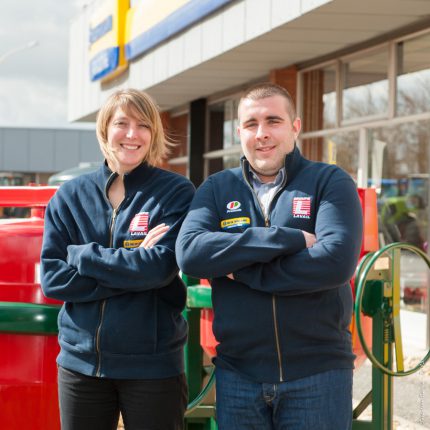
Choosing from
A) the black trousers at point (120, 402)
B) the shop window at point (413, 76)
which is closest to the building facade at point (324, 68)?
the shop window at point (413, 76)

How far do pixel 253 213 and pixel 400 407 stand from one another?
3445mm

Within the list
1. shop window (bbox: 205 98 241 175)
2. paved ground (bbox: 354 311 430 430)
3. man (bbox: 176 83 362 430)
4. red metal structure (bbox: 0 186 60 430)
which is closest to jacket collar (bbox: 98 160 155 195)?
man (bbox: 176 83 362 430)

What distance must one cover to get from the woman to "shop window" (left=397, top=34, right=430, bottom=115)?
5.82 metres

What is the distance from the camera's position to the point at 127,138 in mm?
2699

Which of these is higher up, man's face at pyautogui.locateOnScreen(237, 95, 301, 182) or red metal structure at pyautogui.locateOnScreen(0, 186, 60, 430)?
man's face at pyautogui.locateOnScreen(237, 95, 301, 182)

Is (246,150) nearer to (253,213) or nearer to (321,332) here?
(253,213)

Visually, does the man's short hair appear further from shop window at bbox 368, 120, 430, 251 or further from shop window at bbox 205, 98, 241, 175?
shop window at bbox 205, 98, 241, 175

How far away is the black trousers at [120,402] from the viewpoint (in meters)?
2.54

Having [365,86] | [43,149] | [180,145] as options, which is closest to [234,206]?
[365,86]

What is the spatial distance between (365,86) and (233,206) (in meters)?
6.97

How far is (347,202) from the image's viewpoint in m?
2.42

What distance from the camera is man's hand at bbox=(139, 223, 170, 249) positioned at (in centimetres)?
261

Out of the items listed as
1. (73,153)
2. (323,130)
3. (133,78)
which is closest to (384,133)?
(323,130)

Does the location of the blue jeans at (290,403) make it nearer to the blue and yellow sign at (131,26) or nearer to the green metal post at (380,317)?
the green metal post at (380,317)
